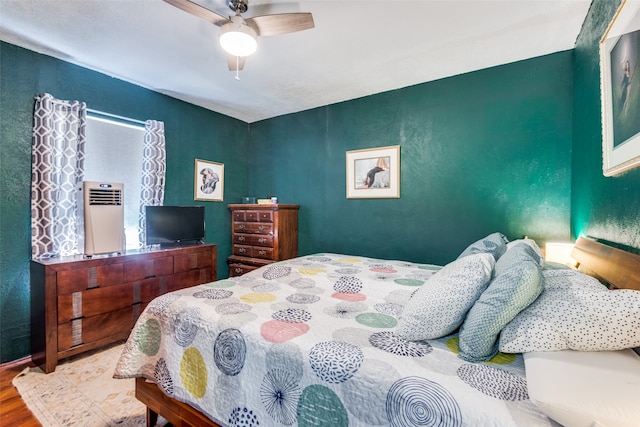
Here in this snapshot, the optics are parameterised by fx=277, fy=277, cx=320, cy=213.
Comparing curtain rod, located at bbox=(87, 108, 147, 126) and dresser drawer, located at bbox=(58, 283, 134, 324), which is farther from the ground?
curtain rod, located at bbox=(87, 108, 147, 126)

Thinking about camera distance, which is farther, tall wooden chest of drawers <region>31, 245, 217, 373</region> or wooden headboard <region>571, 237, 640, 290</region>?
tall wooden chest of drawers <region>31, 245, 217, 373</region>

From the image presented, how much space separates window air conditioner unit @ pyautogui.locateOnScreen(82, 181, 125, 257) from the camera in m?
2.55

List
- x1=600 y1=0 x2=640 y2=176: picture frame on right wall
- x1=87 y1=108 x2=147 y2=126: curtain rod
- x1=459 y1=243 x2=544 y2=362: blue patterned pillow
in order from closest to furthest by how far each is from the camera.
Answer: x1=459 y1=243 x2=544 y2=362: blue patterned pillow
x1=600 y1=0 x2=640 y2=176: picture frame on right wall
x1=87 y1=108 x2=147 y2=126: curtain rod

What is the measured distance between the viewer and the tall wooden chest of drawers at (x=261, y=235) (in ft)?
12.5

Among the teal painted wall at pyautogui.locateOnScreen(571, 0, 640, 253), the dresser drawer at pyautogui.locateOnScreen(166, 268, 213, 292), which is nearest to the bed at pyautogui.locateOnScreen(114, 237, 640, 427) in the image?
the teal painted wall at pyautogui.locateOnScreen(571, 0, 640, 253)

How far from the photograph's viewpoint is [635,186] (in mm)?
1271

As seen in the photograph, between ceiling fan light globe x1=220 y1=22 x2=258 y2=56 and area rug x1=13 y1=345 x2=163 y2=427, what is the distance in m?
2.55

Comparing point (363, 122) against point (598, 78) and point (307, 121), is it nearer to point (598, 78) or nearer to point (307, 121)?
point (307, 121)

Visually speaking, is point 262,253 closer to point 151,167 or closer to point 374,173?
point 151,167

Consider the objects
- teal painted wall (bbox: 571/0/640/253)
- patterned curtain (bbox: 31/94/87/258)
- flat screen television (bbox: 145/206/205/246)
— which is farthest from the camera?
flat screen television (bbox: 145/206/205/246)

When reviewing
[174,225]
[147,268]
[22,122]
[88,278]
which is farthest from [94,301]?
[22,122]

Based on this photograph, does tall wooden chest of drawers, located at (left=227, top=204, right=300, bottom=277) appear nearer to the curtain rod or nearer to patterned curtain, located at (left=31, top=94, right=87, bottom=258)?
the curtain rod

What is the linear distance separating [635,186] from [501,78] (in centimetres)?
201

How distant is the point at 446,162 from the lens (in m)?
3.08
